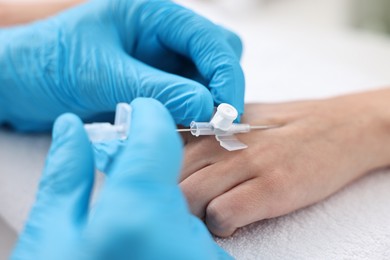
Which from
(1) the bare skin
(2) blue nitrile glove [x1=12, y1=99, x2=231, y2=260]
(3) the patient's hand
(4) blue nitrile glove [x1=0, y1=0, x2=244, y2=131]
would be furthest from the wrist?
(1) the bare skin

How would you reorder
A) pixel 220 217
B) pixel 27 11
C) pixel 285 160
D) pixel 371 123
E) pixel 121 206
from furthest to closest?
pixel 27 11 → pixel 371 123 → pixel 285 160 → pixel 220 217 → pixel 121 206

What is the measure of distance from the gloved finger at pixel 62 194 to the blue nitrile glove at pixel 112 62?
22 cm

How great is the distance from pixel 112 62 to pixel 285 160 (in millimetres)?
369

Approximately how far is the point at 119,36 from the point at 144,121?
0.42 meters

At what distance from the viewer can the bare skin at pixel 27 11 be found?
4.06 feet

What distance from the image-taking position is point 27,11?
50.3 inches

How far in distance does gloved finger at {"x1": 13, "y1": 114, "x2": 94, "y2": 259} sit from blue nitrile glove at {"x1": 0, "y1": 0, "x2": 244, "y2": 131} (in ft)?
→ 0.72

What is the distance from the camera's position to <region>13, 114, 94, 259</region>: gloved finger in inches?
19.1

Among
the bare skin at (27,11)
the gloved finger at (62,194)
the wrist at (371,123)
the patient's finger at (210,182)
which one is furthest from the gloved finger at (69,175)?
the bare skin at (27,11)

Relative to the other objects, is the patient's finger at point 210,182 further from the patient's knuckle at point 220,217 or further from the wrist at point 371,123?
the wrist at point 371,123

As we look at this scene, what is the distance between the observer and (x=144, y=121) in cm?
54

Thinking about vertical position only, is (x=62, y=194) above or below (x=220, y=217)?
above

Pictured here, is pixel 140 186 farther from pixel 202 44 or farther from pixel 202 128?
pixel 202 44

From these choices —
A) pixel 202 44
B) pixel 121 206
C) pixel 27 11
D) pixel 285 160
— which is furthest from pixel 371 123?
pixel 27 11
